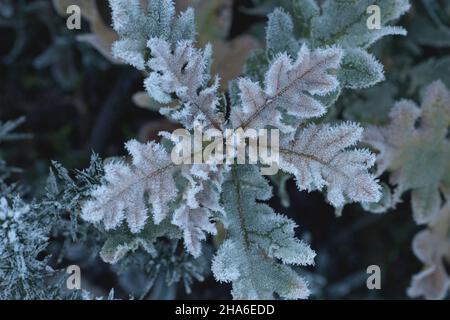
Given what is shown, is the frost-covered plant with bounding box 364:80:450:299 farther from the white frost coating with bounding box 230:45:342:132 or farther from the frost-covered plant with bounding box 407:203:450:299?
the white frost coating with bounding box 230:45:342:132

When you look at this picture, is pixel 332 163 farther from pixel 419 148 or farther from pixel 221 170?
pixel 419 148

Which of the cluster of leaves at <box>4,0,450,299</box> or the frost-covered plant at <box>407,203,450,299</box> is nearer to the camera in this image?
the cluster of leaves at <box>4,0,450,299</box>

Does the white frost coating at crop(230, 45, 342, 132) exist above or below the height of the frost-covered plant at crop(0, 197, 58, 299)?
above

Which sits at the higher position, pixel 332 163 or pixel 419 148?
pixel 419 148

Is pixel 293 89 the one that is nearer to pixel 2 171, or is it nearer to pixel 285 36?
pixel 285 36

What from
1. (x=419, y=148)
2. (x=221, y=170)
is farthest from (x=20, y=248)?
(x=419, y=148)

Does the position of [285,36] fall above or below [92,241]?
above

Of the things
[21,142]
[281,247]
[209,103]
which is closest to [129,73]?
[21,142]

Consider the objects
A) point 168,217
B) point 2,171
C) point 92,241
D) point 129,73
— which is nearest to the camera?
point 168,217

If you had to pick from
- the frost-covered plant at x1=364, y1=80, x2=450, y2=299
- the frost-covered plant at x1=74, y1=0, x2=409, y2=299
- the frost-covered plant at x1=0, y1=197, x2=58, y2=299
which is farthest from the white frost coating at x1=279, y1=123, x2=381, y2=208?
the frost-covered plant at x1=0, y1=197, x2=58, y2=299
